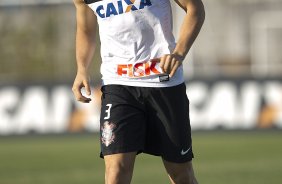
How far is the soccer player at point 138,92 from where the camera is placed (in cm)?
730

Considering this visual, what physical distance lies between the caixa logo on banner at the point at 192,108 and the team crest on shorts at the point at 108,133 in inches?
463

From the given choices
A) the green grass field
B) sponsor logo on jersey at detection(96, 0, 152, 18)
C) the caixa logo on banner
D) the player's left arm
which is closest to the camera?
the player's left arm

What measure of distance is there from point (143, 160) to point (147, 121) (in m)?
8.32

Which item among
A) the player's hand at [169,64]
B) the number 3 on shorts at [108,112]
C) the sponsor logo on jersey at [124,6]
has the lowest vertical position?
the number 3 on shorts at [108,112]

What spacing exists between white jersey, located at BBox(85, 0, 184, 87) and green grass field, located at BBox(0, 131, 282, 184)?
4405mm

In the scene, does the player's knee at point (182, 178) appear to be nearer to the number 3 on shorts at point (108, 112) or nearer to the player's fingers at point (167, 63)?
the number 3 on shorts at point (108, 112)

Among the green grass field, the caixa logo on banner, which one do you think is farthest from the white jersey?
the caixa logo on banner

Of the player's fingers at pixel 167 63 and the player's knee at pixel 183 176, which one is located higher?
the player's fingers at pixel 167 63

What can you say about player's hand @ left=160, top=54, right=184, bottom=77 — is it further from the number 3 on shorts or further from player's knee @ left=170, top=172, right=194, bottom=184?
player's knee @ left=170, top=172, right=194, bottom=184

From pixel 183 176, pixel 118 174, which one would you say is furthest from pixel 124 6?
pixel 183 176

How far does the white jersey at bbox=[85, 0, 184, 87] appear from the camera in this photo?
730cm

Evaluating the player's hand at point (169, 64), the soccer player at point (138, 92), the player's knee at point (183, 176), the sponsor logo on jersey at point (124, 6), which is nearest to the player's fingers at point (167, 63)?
the player's hand at point (169, 64)

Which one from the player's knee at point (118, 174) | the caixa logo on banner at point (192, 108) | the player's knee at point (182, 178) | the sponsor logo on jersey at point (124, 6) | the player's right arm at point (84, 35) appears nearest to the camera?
the player's knee at point (118, 174)

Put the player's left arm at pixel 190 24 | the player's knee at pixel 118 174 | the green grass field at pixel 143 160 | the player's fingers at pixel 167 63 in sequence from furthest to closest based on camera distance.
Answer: the green grass field at pixel 143 160 → the player's knee at pixel 118 174 → the player's left arm at pixel 190 24 → the player's fingers at pixel 167 63
